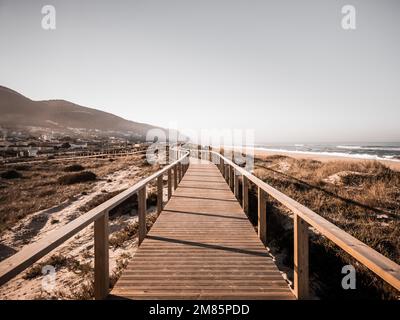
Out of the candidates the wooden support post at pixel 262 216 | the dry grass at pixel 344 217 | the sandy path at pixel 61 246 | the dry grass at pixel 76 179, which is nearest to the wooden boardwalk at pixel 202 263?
the wooden support post at pixel 262 216

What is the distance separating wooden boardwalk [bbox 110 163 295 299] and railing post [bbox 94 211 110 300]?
0.19m

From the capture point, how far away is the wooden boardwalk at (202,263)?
2694 mm

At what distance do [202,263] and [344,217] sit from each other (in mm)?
4548

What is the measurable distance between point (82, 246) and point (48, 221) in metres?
3.71

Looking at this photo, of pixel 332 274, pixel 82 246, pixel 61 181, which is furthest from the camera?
pixel 61 181

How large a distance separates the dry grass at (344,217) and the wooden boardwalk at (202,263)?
40.4 inches

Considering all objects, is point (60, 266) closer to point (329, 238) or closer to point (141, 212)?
point (141, 212)

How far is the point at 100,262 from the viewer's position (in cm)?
242

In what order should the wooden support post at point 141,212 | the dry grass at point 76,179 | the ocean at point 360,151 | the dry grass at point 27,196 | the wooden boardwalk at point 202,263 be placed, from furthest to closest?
the ocean at point 360,151
the dry grass at point 76,179
the dry grass at point 27,196
the wooden support post at point 141,212
the wooden boardwalk at point 202,263

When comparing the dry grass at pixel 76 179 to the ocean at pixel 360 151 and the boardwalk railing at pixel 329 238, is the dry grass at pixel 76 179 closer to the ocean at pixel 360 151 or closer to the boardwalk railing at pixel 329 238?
the boardwalk railing at pixel 329 238

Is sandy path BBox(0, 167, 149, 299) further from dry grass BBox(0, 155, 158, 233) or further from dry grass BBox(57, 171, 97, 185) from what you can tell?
dry grass BBox(57, 171, 97, 185)
